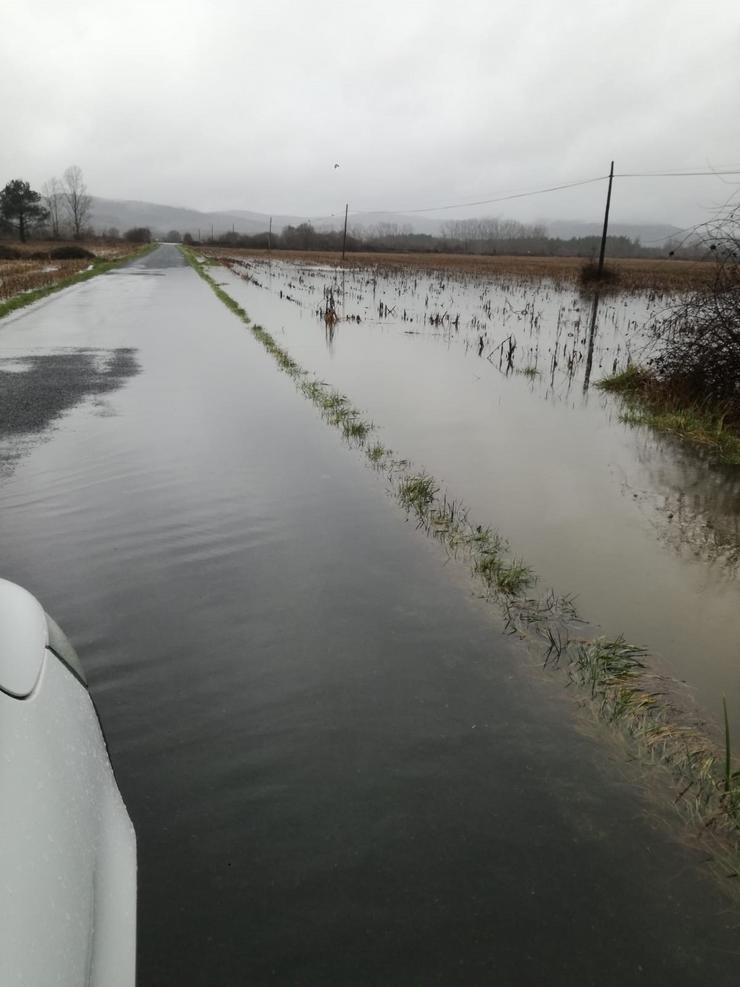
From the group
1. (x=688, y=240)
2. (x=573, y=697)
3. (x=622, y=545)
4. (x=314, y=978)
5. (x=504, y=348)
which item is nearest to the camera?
(x=314, y=978)

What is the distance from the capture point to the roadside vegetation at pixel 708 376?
8.48 m

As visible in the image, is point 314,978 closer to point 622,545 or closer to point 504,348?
point 622,545

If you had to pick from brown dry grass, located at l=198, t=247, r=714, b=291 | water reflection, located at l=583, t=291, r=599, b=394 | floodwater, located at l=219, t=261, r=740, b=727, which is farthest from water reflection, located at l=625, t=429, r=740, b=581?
brown dry grass, located at l=198, t=247, r=714, b=291

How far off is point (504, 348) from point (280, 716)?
1284 centimetres

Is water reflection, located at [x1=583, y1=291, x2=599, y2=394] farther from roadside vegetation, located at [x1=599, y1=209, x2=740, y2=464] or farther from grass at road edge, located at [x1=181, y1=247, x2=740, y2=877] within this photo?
grass at road edge, located at [x1=181, y1=247, x2=740, y2=877]

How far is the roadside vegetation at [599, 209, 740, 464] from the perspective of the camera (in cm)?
848

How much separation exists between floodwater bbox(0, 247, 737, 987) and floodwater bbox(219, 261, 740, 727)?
3.02 ft

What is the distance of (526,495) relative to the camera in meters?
6.31

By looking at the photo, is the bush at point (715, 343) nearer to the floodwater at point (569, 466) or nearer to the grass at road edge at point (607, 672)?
the floodwater at point (569, 466)

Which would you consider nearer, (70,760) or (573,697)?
(70,760)

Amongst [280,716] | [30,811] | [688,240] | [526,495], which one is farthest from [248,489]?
[688,240]

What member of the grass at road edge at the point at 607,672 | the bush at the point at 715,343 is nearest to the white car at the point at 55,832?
the grass at road edge at the point at 607,672

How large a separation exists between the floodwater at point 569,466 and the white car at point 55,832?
2918 mm

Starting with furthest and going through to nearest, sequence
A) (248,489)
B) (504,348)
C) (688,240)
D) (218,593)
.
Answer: (504,348) < (688,240) < (248,489) < (218,593)
